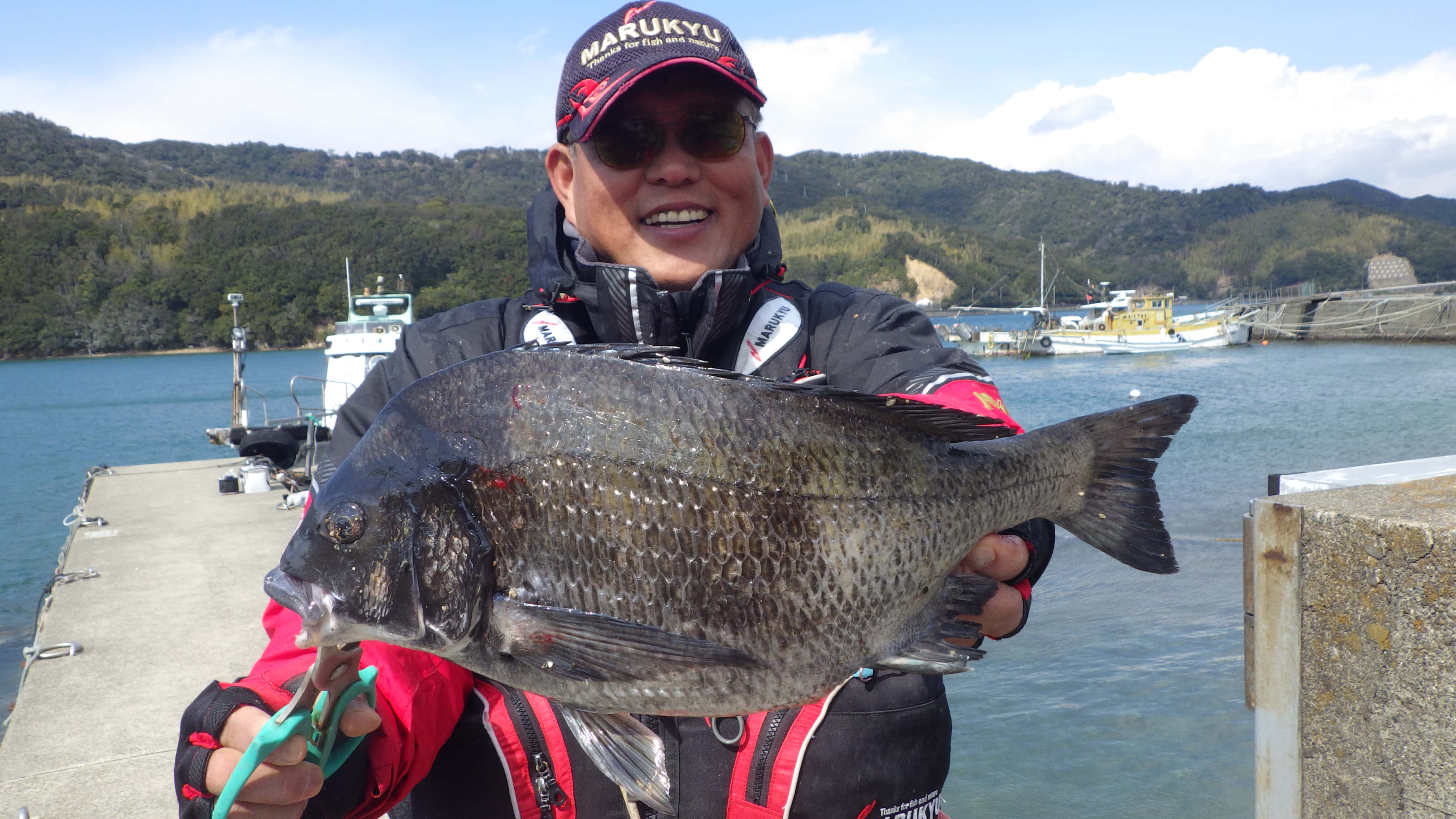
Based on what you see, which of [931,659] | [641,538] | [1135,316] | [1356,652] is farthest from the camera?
[1135,316]

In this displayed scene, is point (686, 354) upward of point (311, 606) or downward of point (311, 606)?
upward

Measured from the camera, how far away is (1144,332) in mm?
58250

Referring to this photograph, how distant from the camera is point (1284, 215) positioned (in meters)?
130

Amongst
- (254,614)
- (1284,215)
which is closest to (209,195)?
(254,614)

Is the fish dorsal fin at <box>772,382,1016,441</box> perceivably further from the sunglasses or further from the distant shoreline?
the distant shoreline

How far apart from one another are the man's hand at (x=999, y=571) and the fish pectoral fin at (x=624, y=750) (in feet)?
2.32

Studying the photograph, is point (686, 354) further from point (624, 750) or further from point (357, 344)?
point (357, 344)

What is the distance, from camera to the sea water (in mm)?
5871

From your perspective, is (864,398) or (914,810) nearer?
(864,398)

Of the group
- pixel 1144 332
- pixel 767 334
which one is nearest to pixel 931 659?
pixel 767 334

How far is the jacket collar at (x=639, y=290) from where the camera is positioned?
2.31 metres

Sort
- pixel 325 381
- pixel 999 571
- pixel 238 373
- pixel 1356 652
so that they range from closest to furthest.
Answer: pixel 999 571, pixel 1356 652, pixel 325 381, pixel 238 373

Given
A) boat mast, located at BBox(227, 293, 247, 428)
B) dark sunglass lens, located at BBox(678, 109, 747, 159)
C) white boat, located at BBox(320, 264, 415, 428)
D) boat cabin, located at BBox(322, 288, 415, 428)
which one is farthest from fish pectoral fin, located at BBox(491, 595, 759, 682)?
boat mast, located at BBox(227, 293, 247, 428)

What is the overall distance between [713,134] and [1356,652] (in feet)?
7.15
